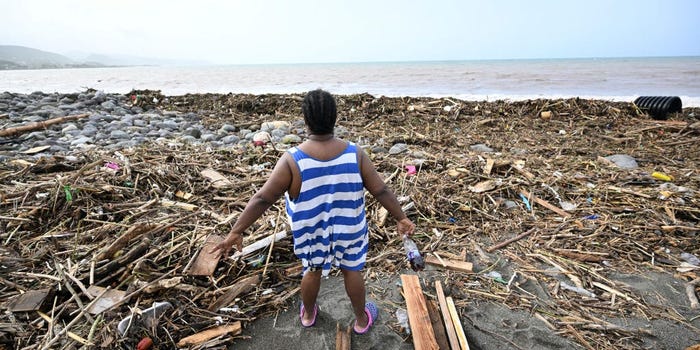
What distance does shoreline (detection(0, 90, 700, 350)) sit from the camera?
243cm

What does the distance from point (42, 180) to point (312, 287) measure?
14.0 feet

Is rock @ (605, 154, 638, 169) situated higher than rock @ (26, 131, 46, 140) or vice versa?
rock @ (26, 131, 46, 140)

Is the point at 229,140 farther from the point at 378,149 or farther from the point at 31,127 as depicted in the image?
the point at 31,127

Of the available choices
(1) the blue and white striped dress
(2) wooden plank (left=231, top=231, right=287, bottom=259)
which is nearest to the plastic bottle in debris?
(1) the blue and white striped dress

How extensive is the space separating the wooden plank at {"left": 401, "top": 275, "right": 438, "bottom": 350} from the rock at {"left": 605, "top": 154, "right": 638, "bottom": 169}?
16.5 ft

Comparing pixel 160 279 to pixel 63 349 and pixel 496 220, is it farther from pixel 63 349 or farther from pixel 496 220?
pixel 496 220

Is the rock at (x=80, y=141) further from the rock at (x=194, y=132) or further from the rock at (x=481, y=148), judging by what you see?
the rock at (x=481, y=148)

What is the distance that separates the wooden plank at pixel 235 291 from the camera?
2.55 m

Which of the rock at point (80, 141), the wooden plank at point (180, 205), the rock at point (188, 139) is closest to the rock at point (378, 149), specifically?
the wooden plank at point (180, 205)

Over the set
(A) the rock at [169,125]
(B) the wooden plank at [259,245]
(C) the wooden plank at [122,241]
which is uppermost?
(A) the rock at [169,125]

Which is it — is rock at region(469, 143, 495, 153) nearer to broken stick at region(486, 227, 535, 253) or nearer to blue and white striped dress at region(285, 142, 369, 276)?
broken stick at region(486, 227, 535, 253)

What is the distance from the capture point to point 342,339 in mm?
2365

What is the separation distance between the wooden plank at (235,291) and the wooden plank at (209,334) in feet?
0.64

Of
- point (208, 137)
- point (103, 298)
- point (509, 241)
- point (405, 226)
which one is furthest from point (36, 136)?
point (509, 241)
